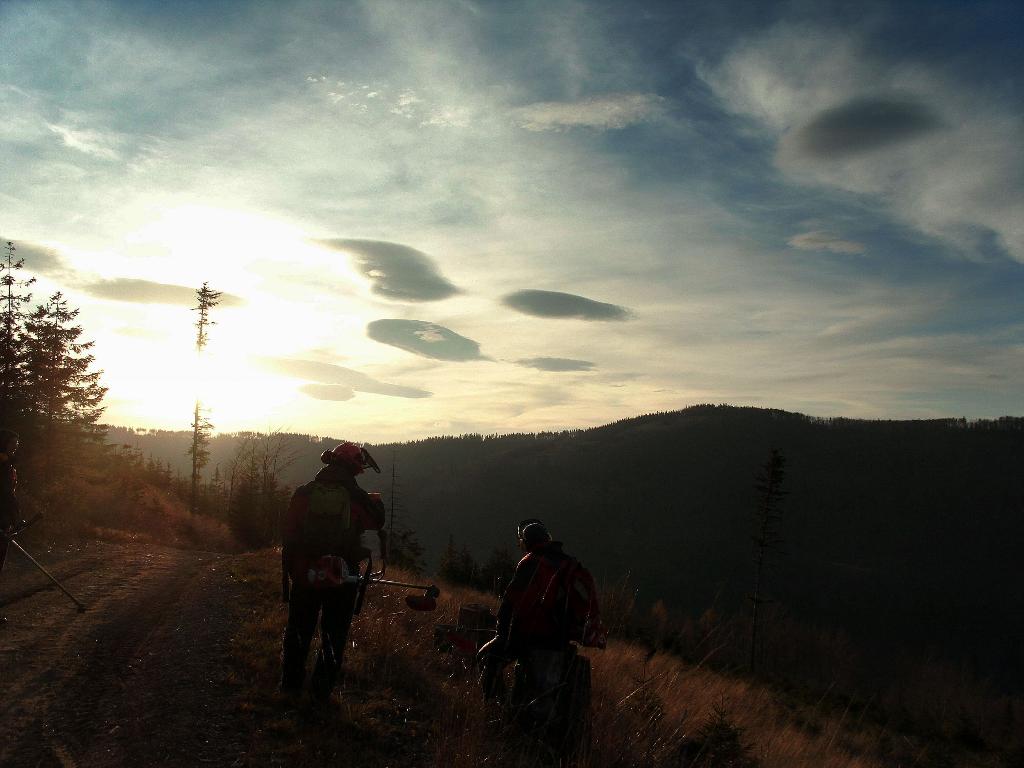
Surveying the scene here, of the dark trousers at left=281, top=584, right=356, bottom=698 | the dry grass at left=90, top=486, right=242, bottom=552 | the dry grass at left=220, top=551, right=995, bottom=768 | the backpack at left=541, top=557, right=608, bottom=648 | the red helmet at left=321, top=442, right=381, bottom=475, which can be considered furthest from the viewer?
the dry grass at left=90, top=486, right=242, bottom=552

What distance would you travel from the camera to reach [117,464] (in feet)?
125

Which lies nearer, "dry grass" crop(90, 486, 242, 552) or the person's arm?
the person's arm

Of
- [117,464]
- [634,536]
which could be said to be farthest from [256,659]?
[634,536]

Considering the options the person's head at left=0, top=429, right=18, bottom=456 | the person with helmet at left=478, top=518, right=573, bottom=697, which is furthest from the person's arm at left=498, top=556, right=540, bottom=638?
the person's head at left=0, top=429, right=18, bottom=456

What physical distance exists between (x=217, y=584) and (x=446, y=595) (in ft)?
16.4

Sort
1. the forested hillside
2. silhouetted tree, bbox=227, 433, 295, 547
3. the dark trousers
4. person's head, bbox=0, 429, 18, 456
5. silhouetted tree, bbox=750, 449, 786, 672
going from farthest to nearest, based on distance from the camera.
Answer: the forested hillside
silhouetted tree, bbox=750, 449, 786, 672
silhouetted tree, bbox=227, 433, 295, 547
person's head, bbox=0, 429, 18, 456
the dark trousers

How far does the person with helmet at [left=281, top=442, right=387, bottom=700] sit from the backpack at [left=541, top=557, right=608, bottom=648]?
1.80m

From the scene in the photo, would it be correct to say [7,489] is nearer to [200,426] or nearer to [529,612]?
[529,612]

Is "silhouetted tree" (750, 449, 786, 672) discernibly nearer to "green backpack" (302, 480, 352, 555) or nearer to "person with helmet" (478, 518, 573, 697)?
"person with helmet" (478, 518, 573, 697)

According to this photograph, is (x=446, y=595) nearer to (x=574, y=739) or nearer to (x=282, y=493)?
(x=574, y=739)

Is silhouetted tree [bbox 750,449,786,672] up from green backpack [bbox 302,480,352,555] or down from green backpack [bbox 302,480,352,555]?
down

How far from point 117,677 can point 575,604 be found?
4749 mm

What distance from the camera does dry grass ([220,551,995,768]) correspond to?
5.45m

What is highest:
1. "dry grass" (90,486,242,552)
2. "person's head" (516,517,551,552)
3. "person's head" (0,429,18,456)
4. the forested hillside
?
"person's head" (0,429,18,456)
